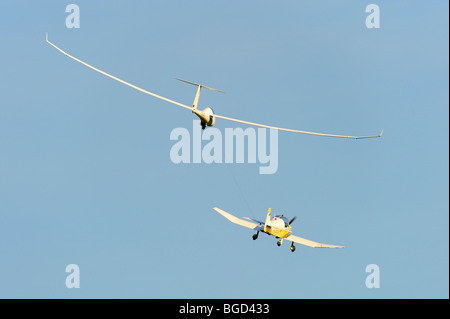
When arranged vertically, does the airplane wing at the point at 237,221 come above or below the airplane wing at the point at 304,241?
above

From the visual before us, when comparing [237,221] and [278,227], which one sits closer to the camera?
[278,227]

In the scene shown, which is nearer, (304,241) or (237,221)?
(304,241)

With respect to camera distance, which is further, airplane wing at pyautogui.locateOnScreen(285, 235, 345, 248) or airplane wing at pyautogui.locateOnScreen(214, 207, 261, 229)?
airplane wing at pyautogui.locateOnScreen(214, 207, 261, 229)

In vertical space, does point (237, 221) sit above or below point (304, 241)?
above

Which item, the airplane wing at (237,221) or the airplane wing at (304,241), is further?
the airplane wing at (237,221)
